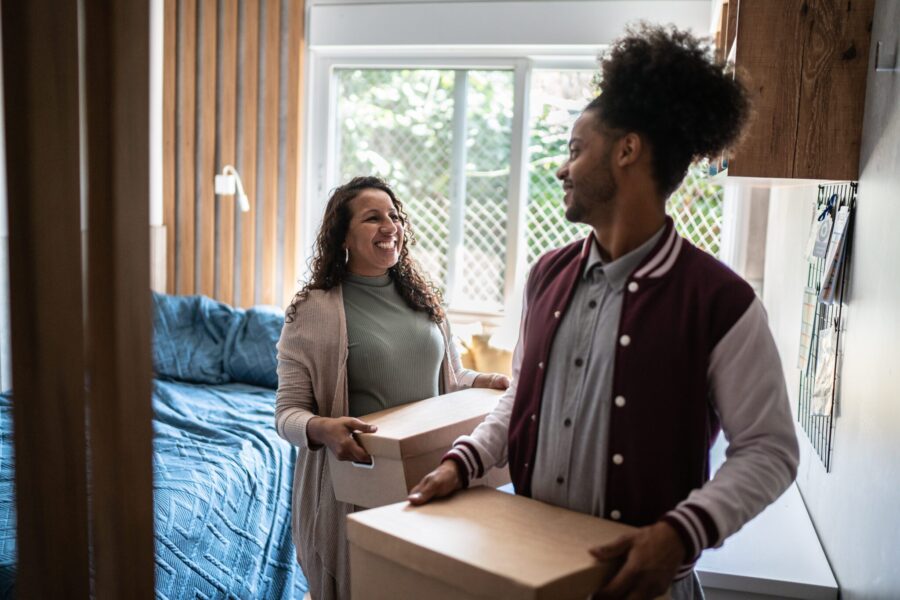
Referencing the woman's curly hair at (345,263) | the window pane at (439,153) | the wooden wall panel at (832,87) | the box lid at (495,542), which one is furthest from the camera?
the window pane at (439,153)

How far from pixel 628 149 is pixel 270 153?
11.5ft

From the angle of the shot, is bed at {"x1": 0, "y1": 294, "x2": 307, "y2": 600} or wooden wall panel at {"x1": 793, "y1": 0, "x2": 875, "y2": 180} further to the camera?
bed at {"x1": 0, "y1": 294, "x2": 307, "y2": 600}

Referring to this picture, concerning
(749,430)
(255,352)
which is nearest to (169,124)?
(255,352)

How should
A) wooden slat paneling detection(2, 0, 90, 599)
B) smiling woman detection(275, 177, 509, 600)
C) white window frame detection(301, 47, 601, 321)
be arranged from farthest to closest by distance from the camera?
white window frame detection(301, 47, 601, 321), smiling woman detection(275, 177, 509, 600), wooden slat paneling detection(2, 0, 90, 599)

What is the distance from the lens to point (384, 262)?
6.44 feet

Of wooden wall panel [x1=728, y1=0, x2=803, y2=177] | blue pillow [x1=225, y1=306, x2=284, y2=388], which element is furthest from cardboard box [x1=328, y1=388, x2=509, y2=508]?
blue pillow [x1=225, y1=306, x2=284, y2=388]

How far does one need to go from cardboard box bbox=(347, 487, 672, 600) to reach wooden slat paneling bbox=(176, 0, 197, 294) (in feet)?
12.0

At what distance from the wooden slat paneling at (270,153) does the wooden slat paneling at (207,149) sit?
30cm

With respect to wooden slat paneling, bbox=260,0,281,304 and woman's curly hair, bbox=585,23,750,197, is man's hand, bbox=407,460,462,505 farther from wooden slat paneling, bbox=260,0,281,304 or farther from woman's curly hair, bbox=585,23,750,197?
wooden slat paneling, bbox=260,0,281,304

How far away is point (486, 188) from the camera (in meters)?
4.29

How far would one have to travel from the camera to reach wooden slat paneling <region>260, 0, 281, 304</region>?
4.31 m

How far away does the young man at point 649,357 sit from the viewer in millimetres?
1032

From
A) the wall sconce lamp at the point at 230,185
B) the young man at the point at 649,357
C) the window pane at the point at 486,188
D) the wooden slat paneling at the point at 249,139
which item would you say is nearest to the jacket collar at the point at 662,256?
the young man at the point at 649,357

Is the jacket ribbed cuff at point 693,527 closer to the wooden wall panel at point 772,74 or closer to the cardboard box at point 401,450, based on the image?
the cardboard box at point 401,450
